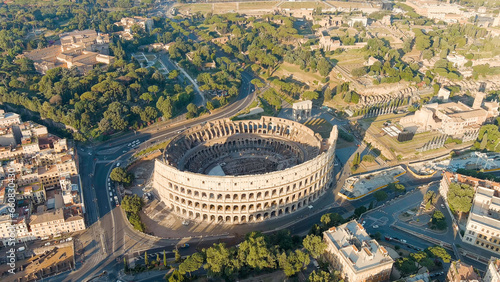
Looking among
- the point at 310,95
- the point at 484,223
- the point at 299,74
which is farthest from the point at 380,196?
the point at 299,74

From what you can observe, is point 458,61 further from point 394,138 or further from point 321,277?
point 321,277

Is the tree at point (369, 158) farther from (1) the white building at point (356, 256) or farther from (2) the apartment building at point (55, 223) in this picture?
(2) the apartment building at point (55, 223)

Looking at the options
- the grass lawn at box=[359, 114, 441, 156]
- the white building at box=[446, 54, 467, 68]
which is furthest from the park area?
the white building at box=[446, 54, 467, 68]

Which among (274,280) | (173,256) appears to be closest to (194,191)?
(173,256)

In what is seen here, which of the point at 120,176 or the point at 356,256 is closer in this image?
the point at 356,256

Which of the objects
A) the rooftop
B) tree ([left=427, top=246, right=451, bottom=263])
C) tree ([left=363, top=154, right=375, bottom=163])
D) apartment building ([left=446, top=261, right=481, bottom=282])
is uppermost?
the rooftop

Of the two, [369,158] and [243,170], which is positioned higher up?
[243,170]

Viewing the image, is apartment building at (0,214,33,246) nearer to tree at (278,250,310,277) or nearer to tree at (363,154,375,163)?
tree at (278,250,310,277)

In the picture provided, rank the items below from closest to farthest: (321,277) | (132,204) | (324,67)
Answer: (321,277)
(132,204)
(324,67)

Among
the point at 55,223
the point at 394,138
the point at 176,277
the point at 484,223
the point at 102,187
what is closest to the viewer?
the point at 176,277
